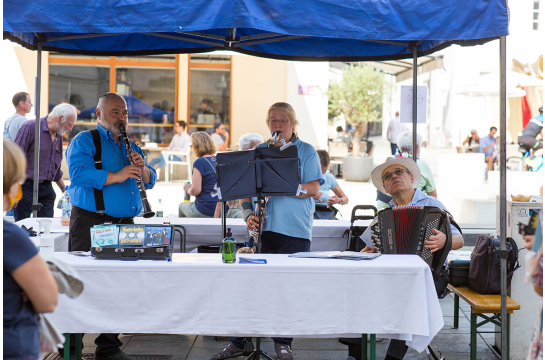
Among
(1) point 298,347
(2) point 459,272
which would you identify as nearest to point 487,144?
(2) point 459,272

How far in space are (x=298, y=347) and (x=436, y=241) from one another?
1.37m

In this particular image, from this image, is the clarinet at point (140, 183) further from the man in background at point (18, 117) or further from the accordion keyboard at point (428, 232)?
the man in background at point (18, 117)

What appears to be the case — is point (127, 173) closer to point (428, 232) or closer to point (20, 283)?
point (428, 232)

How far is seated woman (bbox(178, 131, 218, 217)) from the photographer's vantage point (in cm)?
602

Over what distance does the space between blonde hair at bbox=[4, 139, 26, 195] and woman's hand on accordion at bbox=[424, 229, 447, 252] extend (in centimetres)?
259

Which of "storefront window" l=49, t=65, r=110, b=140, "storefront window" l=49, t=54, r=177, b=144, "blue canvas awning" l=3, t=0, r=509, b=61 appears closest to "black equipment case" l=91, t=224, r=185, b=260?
"blue canvas awning" l=3, t=0, r=509, b=61

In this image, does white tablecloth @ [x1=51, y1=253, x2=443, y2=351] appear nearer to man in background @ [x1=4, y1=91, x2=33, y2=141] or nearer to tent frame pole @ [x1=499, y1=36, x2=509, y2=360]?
tent frame pole @ [x1=499, y1=36, x2=509, y2=360]

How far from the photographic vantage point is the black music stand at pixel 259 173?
379 cm

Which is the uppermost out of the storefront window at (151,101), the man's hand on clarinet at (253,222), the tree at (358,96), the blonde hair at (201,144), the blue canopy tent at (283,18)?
the tree at (358,96)

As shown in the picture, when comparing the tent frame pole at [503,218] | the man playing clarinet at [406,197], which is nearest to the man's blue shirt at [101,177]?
the man playing clarinet at [406,197]

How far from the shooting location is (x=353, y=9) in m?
3.43

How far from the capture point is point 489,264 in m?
3.98

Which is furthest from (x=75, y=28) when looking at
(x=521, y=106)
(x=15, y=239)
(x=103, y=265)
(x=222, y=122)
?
(x=521, y=106)

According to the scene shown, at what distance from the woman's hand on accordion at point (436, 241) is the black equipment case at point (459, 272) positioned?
0.58 metres
